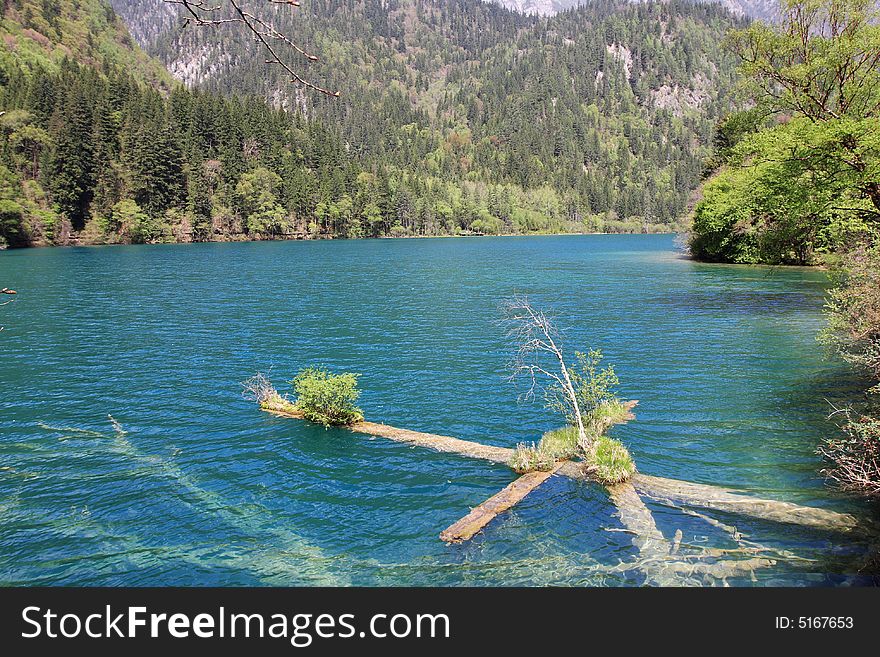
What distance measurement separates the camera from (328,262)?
98750 millimetres

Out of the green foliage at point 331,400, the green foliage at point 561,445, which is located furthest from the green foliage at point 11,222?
the green foliage at point 561,445

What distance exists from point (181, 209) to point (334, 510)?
15376 cm

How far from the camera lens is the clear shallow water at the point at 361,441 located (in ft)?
44.3

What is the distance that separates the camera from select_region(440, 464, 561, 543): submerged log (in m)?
14.2

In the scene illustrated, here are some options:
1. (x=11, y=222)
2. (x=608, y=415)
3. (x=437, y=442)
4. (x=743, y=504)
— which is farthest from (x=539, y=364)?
(x=11, y=222)

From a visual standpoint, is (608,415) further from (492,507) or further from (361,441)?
(361,441)

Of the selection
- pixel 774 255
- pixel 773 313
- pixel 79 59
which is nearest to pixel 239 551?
pixel 773 313

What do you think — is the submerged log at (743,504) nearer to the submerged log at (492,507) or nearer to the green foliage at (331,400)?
the submerged log at (492,507)

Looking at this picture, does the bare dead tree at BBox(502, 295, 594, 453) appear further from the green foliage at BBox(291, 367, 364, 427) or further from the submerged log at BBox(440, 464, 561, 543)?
the green foliage at BBox(291, 367, 364, 427)

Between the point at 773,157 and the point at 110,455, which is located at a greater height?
the point at 773,157

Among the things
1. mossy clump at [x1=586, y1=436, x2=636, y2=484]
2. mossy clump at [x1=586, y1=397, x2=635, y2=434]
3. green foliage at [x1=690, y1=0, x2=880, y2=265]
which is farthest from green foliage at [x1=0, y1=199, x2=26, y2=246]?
mossy clump at [x1=586, y1=436, x2=636, y2=484]

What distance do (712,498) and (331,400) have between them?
41.6ft

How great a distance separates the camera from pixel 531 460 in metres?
18.1

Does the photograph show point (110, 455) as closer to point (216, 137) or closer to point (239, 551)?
point (239, 551)
